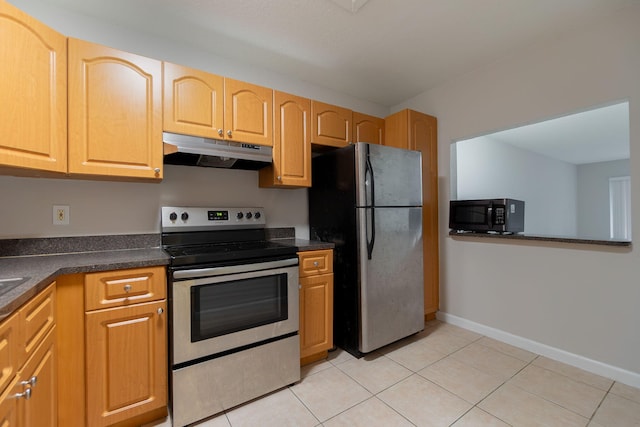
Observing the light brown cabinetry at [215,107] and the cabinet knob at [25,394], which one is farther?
the light brown cabinetry at [215,107]

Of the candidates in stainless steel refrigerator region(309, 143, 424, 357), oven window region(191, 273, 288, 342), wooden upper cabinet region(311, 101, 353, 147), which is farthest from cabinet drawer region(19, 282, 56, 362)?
wooden upper cabinet region(311, 101, 353, 147)

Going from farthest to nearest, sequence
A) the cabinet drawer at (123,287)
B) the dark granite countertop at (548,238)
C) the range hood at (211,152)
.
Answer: the dark granite countertop at (548,238), the range hood at (211,152), the cabinet drawer at (123,287)

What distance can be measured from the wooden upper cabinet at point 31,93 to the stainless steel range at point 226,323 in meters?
0.71

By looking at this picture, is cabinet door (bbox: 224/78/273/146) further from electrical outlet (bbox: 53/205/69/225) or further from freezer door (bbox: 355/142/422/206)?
electrical outlet (bbox: 53/205/69/225)

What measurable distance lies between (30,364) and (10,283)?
31cm

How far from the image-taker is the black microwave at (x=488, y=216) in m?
2.31

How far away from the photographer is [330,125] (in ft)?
7.85

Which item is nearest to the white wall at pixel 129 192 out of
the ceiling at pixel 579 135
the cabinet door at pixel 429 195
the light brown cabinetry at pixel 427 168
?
the light brown cabinetry at pixel 427 168

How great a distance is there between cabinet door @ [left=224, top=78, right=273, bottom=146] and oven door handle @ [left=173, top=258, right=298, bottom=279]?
0.90 m

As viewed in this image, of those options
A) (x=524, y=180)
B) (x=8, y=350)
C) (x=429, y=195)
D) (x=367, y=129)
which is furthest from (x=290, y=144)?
(x=524, y=180)

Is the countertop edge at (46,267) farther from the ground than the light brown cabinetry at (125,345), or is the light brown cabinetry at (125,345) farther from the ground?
the countertop edge at (46,267)

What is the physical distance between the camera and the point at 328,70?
2461 millimetres

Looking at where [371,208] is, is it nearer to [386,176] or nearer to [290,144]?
[386,176]

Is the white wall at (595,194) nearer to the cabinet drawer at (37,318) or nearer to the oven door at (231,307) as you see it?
the oven door at (231,307)
